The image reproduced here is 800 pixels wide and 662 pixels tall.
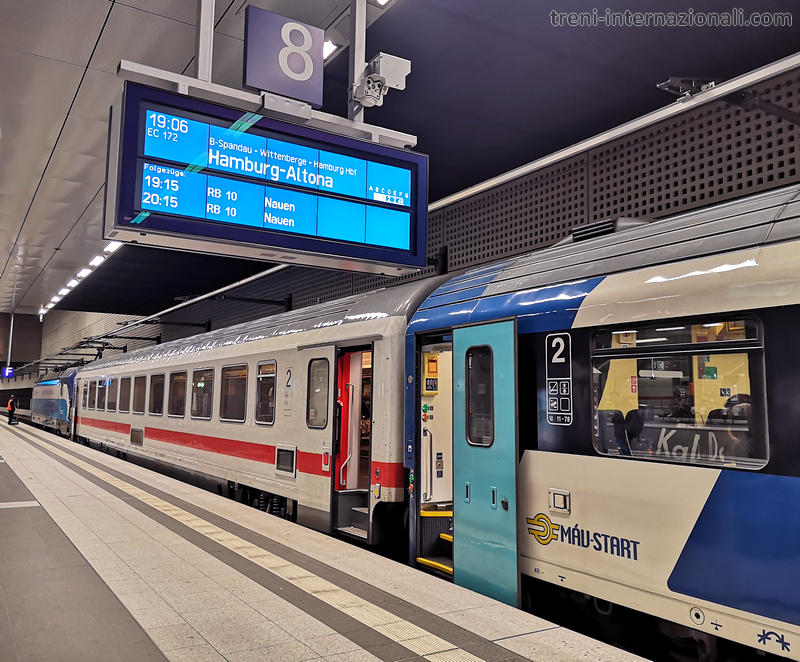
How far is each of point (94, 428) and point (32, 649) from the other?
18353 millimetres

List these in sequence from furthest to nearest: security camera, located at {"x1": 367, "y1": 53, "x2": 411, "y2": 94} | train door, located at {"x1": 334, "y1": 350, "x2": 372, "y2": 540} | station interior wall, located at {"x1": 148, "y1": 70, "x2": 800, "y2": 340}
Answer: train door, located at {"x1": 334, "y1": 350, "x2": 372, "y2": 540}
station interior wall, located at {"x1": 148, "y1": 70, "x2": 800, "y2": 340}
security camera, located at {"x1": 367, "y1": 53, "x2": 411, "y2": 94}

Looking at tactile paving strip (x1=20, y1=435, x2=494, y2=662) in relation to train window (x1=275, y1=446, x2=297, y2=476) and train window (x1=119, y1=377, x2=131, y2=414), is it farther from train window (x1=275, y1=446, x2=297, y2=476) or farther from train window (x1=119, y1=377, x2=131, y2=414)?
train window (x1=119, y1=377, x2=131, y2=414)

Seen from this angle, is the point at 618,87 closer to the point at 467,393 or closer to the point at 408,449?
the point at 467,393

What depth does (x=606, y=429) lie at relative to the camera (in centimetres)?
406

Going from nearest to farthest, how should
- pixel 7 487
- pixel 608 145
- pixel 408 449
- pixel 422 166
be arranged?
1. pixel 422 166
2. pixel 408 449
3. pixel 608 145
4. pixel 7 487

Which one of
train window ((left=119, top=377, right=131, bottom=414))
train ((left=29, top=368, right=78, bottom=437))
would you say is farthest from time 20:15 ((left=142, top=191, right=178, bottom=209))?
train ((left=29, top=368, right=78, bottom=437))

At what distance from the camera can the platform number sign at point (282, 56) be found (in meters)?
4.61

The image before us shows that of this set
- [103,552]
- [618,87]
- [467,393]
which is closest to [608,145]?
[618,87]

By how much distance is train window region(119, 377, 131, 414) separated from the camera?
16.2 meters

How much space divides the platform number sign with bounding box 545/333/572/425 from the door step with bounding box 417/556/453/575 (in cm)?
190

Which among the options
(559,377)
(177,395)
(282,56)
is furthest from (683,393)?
(177,395)

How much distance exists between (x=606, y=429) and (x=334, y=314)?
14.5 feet

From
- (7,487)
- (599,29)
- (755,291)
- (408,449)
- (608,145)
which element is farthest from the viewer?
(7,487)

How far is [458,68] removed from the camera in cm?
595
